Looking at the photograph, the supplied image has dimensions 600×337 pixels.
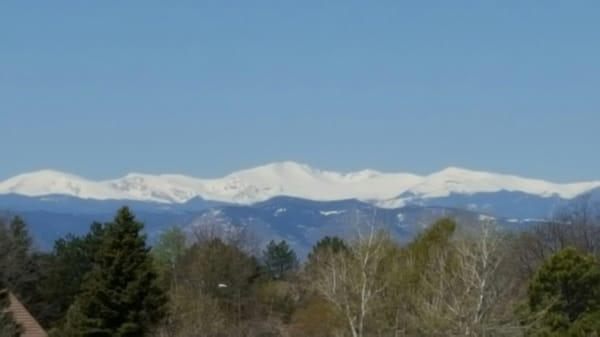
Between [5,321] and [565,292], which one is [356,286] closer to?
[565,292]

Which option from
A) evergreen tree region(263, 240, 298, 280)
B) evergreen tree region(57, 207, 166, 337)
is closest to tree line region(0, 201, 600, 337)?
evergreen tree region(57, 207, 166, 337)

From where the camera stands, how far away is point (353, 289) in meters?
35.6

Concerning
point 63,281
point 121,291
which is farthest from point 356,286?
point 63,281

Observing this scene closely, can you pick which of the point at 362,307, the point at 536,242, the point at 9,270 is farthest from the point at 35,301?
the point at 362,307

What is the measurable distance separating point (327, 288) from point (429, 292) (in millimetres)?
4569

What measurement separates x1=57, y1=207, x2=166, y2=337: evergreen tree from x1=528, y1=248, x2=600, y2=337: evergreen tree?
10.1 meters

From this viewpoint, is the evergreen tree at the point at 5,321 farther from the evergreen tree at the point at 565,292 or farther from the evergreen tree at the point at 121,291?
the evergreen tree at the point at 565,292

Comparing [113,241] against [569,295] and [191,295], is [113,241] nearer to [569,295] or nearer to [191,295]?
[569,295]

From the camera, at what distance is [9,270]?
62688 millimetres

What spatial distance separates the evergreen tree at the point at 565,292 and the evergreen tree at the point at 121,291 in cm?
1009

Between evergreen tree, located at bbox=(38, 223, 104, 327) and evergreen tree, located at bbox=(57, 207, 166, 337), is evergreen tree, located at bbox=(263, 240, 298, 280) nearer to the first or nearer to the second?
evergreen tree, located at bbox=(38, 223, 104, 327)

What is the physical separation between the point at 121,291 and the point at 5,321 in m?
3.45

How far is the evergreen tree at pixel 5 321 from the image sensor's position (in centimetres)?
3084

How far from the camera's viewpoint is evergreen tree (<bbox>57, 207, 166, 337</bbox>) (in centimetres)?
3378
